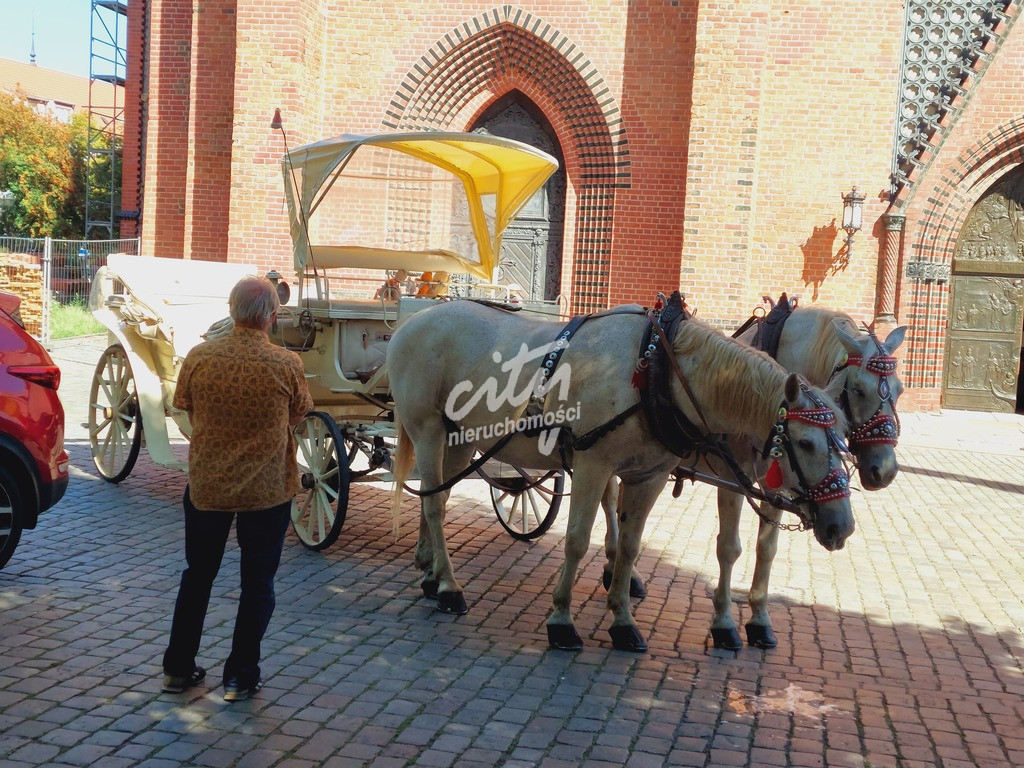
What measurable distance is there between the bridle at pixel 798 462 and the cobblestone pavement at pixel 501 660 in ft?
3.19

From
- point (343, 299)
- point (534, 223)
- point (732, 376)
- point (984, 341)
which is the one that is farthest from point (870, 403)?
point (984, 341)

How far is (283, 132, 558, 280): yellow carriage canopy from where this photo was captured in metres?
7.94

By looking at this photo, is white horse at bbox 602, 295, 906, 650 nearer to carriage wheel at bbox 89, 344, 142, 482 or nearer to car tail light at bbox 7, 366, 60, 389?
car tail light at bbox 7, 366, 60, 389

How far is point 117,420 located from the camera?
27.9 feet

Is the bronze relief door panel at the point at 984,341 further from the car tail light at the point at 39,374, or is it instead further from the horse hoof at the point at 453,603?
the car tail light at the point at 39,374

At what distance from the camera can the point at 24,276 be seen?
17.7 metres

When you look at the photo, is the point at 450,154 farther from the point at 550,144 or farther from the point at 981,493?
the point at 550,144

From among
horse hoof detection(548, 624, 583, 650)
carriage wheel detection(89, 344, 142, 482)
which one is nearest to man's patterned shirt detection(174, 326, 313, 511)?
horse hoof detection(548, 624, 583, 650)

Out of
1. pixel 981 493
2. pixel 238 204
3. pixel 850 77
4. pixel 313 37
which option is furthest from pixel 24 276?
pixel 981 493

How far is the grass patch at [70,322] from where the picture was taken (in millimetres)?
18219

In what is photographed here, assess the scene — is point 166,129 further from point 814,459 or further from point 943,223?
point 814,459

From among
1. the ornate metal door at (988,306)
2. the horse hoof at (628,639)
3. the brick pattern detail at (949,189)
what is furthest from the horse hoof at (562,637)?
the ornate metal door at (988,306)

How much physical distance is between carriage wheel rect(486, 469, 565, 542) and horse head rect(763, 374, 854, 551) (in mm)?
2574

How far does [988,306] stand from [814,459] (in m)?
13.4
